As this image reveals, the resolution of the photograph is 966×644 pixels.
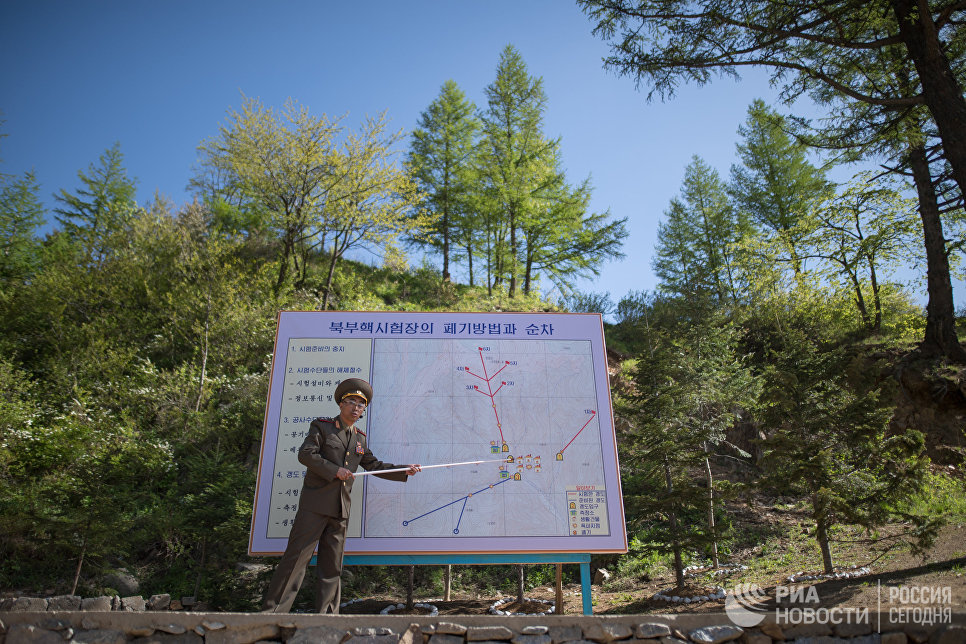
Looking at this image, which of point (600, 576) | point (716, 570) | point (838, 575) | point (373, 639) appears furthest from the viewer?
point (600, 576)

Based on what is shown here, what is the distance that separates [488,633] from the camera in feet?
10.8

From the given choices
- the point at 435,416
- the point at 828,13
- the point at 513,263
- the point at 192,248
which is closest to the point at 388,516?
the point at 435,416

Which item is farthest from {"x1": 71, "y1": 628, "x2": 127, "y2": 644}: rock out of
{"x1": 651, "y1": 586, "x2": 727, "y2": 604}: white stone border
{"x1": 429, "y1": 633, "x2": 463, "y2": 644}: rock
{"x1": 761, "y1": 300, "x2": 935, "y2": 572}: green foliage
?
{"x1": 761, "y1": 300, "x2": 935, "y2": 572}: green foliage

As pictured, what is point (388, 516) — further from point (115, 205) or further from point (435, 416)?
point (115, 205)

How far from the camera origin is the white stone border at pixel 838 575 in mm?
5125

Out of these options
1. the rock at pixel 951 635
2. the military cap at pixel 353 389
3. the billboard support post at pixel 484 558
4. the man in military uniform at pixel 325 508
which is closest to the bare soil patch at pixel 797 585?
the rock at pixel 951 635

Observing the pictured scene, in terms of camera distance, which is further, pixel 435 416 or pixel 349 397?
pixel 435 416

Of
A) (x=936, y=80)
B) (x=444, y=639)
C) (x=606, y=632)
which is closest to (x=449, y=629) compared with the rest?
(x=444, y=639)

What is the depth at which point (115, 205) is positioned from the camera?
1778 cm

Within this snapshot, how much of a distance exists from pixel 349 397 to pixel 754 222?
2079cm

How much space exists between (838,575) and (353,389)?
215 inches

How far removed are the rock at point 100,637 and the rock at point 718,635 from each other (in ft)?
12.6

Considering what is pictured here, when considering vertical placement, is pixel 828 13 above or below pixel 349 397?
above

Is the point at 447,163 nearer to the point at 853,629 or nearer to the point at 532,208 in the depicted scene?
the point at 532,208
